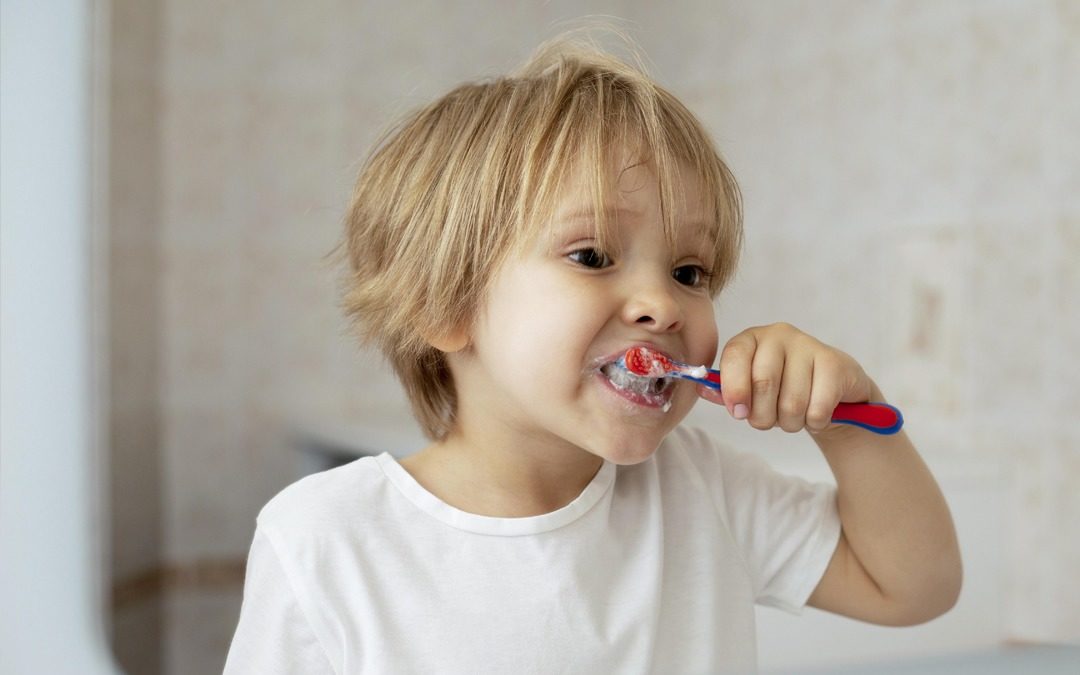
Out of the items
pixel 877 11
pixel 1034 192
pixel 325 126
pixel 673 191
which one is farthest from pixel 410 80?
pixel 673 191

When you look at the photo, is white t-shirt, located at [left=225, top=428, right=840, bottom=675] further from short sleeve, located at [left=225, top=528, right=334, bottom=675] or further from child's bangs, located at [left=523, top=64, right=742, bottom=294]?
child's bangs, located at [left=523, top=64, right=742, bottom=294]

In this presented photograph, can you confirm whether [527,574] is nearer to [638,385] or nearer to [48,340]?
[638,385]

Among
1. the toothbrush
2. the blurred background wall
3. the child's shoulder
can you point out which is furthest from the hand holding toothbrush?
the blurred background wall

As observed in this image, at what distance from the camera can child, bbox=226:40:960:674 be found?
1.32 ft

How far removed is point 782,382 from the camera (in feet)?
1.36

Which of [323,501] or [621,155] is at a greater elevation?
[621,155]

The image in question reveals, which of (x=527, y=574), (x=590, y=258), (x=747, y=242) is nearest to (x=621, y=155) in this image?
(x=590, y=258)

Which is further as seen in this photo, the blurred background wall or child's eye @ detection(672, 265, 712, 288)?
the blurred background wall

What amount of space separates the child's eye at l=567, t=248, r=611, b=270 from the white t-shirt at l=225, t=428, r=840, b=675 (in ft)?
0.34

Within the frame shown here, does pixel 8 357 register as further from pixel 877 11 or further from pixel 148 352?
pixel 148 352

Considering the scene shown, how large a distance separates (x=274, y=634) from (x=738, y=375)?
7.8 inches

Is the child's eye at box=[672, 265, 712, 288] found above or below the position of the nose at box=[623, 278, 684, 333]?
above

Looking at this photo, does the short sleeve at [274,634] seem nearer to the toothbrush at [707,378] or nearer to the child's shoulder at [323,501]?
the child's shoulder at [323,501]

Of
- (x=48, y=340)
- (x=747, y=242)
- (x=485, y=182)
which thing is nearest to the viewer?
(x=48, y=340)
